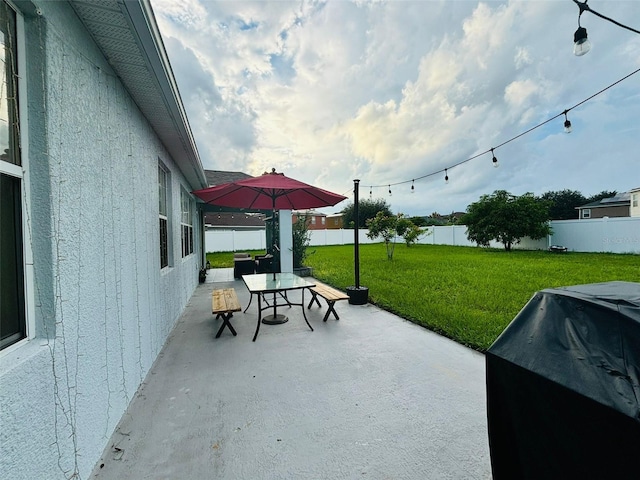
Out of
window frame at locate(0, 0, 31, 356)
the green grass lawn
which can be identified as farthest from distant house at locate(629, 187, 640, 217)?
window frame at locate(0, 0, 31, 356)

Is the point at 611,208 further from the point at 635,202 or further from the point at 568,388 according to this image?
the point at 568,388

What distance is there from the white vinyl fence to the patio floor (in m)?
9.20

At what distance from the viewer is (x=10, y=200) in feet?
4.34

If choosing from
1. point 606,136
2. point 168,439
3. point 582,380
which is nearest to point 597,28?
point 606,136

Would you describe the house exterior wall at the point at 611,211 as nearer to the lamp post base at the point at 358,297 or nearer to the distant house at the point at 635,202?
the distant house at the point at 635,202

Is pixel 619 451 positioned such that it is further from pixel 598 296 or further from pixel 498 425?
pixel 598 296

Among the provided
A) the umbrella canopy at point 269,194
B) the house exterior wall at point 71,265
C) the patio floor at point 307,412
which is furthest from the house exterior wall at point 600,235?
the house exterior wall at point 71,265

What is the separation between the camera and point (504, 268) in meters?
10.5

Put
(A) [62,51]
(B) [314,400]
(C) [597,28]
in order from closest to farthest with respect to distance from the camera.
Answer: (A) [62,51]
(B) [314,400]
(C) [597,28]

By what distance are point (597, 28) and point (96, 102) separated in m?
7.54

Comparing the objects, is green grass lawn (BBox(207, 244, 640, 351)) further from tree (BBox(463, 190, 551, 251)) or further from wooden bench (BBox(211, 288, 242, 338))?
tree (BBox(463, 190, 551, 251))

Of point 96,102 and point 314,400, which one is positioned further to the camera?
point 314,400

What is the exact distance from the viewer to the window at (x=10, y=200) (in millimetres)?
1276

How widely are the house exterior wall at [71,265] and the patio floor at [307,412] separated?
1.36 ft
